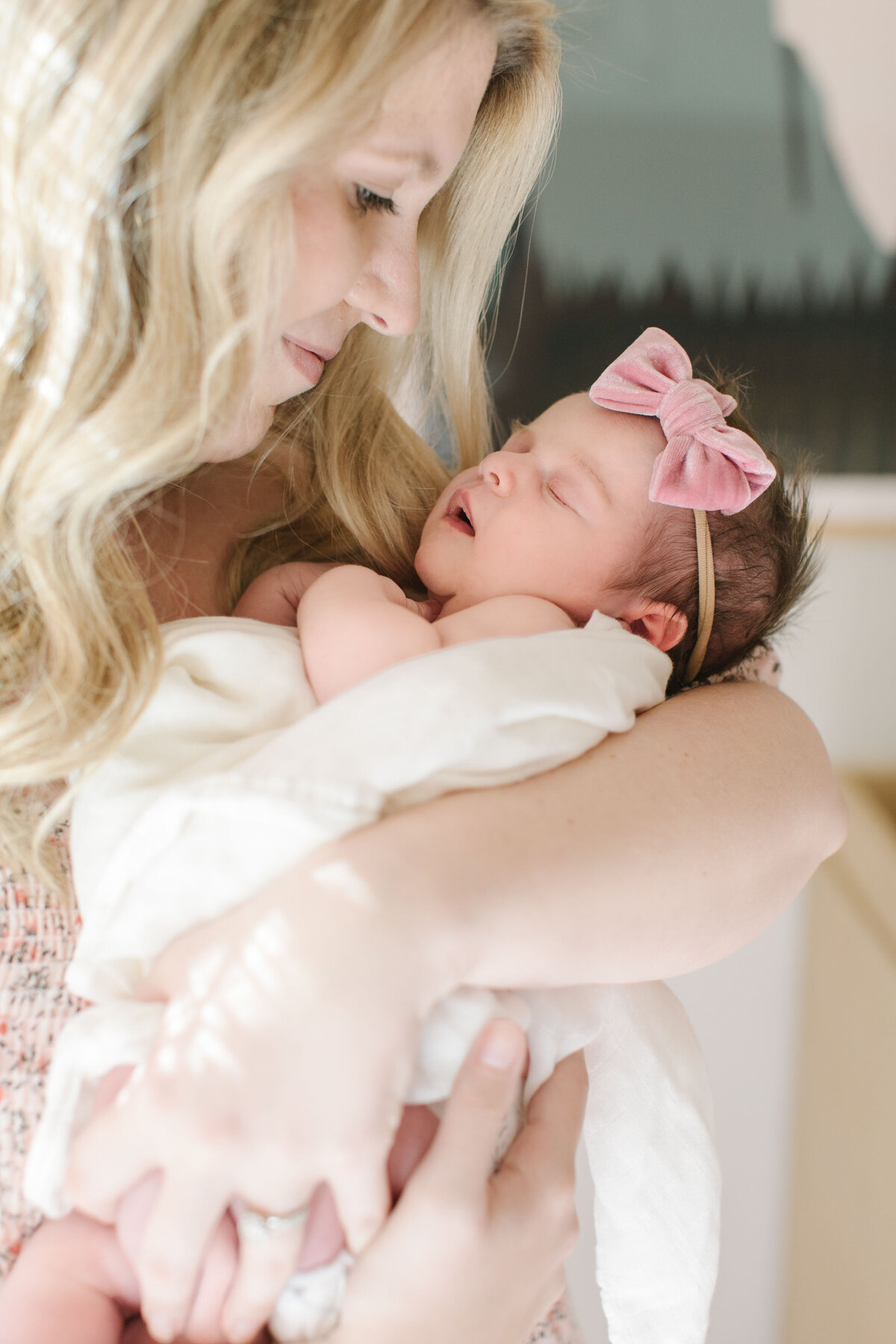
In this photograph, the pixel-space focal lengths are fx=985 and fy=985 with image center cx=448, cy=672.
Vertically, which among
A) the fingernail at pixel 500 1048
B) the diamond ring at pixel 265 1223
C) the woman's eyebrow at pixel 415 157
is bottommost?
the diamond ring at pixel 265 1223

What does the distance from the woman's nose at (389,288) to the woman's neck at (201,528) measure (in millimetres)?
245

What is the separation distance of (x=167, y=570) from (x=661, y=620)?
1.55ft

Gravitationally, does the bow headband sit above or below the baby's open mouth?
above

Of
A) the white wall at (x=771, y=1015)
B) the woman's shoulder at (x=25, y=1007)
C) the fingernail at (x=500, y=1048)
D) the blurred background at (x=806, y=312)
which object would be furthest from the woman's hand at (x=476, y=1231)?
the white wall at (x=771, y=1015)

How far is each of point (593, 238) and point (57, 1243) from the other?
1.45 m

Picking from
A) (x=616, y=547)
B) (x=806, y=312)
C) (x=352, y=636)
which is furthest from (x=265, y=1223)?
(x=806, y=312)

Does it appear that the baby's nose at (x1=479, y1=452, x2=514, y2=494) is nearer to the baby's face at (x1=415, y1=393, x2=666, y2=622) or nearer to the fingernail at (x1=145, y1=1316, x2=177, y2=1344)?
the baby's face at (x1=415, y1=393, x2=666, y2=622)

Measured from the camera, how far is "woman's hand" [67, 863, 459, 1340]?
1.80 ft

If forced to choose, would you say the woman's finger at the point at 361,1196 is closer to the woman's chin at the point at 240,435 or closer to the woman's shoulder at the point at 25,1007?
the woman's shoulder at the point at 25,1007

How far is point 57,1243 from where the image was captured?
2.15 feet

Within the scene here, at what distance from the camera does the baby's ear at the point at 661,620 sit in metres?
0.97

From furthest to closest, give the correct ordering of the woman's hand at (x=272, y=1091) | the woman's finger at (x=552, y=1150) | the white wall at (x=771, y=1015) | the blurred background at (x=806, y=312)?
the white wall at (x=771, y=1015) → the blurred background at (x=806, y=312) → the woman's finger at (x=552, y=1150) → the woman's hand at (x=272, y=1091)

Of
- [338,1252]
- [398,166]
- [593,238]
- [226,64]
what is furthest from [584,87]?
[338,1252]

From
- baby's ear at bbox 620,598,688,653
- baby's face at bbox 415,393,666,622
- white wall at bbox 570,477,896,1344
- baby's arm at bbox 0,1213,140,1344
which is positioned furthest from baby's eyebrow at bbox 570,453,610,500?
white wall at bbox 570,477,896,1344
